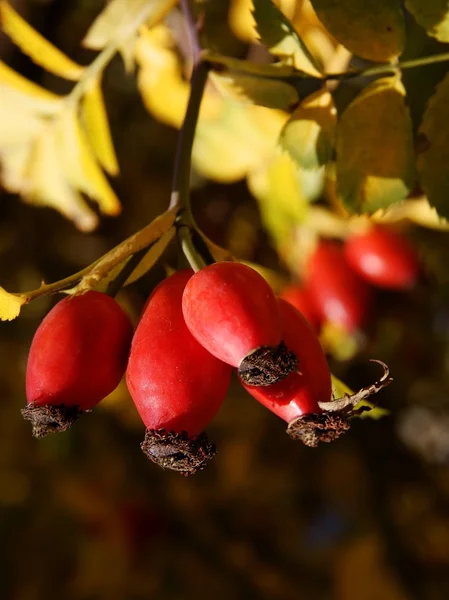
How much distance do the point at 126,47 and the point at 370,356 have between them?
690mm

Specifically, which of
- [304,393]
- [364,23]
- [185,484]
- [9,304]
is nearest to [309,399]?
[304,393]

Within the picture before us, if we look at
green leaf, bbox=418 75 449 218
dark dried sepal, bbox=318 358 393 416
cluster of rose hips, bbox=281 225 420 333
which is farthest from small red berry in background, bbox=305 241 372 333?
dark dried sepal, bbox=318 358 393 416

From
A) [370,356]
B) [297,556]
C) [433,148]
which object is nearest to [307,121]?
[433,148]

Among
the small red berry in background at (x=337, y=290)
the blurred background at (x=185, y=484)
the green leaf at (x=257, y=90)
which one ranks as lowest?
the blurred background at (x=185, y=484)

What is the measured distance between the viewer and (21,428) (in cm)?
162

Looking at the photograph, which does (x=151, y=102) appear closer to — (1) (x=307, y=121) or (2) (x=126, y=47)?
(2) (x=126, y=47)

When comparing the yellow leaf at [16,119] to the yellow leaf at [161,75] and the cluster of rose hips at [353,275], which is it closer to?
the yellow leaf at [161,75]

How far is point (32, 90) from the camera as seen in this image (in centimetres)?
96

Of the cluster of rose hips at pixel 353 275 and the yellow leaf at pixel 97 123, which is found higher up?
the yellow leaf at pixel 97 123

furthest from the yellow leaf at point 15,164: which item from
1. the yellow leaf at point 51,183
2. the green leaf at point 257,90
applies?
the green leaf at point 257,90

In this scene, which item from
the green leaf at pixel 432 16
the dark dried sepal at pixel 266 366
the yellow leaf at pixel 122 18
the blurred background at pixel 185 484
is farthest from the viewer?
the blurred background at pixel 185 484

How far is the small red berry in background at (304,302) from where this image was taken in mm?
1138

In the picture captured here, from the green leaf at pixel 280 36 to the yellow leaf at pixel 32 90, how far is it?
0.41 metres

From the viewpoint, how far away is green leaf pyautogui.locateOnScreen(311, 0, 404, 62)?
0.64 metres
